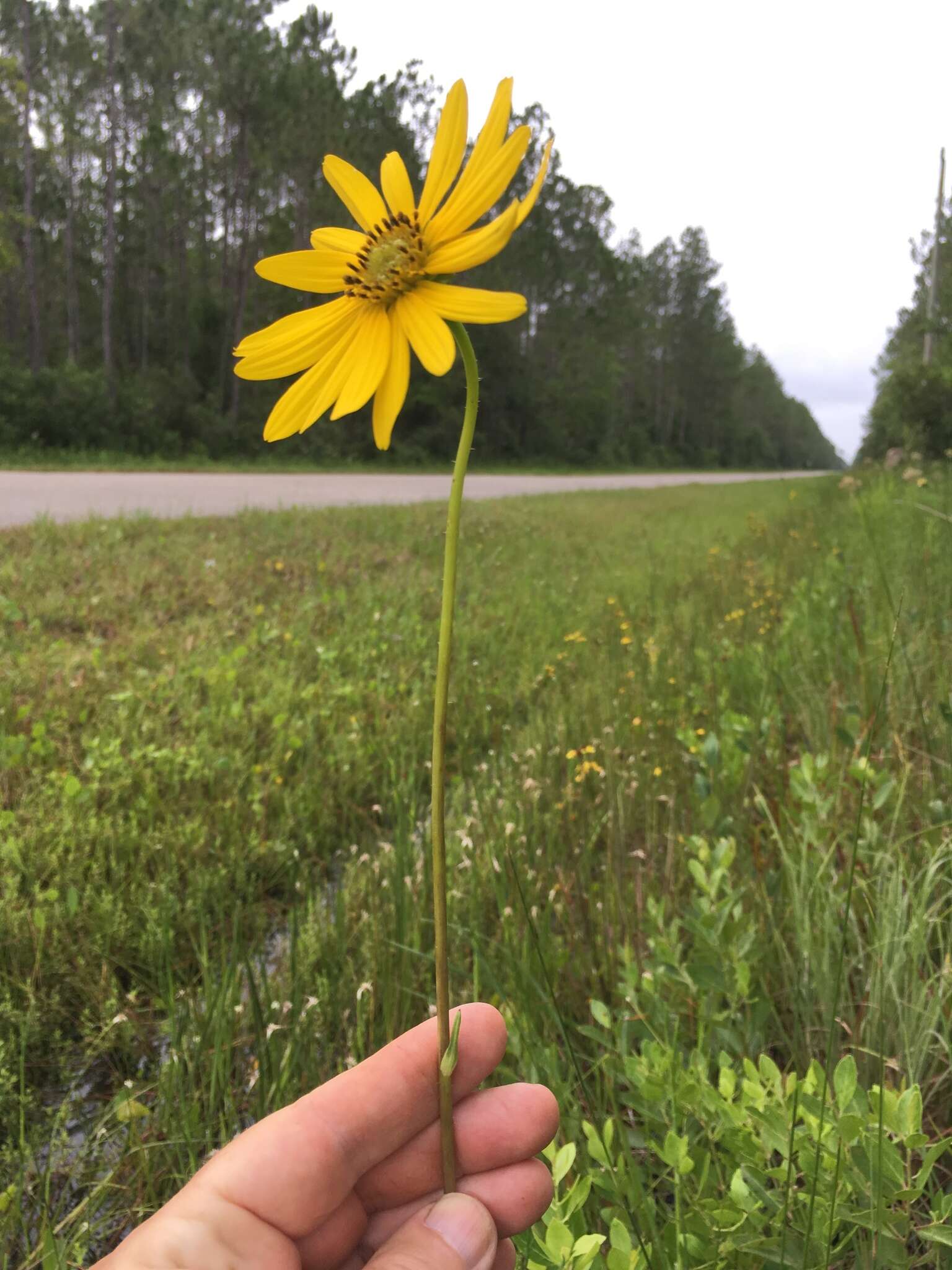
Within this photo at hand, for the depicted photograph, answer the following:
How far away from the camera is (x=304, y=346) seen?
0.57 metres

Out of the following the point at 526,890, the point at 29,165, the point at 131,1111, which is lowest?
the point at 131,1111

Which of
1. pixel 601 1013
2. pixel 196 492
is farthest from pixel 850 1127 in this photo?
pixel 196 492

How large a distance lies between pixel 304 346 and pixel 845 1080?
2.66 ft

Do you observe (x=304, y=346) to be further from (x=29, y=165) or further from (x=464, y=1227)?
(x=29, y=165)

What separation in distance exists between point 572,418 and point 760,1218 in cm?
2514

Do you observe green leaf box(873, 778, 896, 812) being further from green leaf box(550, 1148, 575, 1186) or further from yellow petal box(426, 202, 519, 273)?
yellow petal box(426, 202, 519, 273)

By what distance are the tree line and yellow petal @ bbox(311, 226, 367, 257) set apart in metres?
5.38

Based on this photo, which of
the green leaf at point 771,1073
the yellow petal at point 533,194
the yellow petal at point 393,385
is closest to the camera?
the yellow petal at point 533,194

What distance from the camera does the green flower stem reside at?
0.47 m

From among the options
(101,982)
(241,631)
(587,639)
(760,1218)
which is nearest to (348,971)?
(101,982)

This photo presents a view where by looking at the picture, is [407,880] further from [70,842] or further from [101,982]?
[70,842]

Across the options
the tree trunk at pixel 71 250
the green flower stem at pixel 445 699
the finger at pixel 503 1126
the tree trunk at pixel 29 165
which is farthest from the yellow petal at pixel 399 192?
the tree trunk at pixel 71 250

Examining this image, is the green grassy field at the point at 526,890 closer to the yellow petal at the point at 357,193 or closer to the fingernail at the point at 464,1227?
the fingernail at the point at 464,1227

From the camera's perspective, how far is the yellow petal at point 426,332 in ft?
1.53
